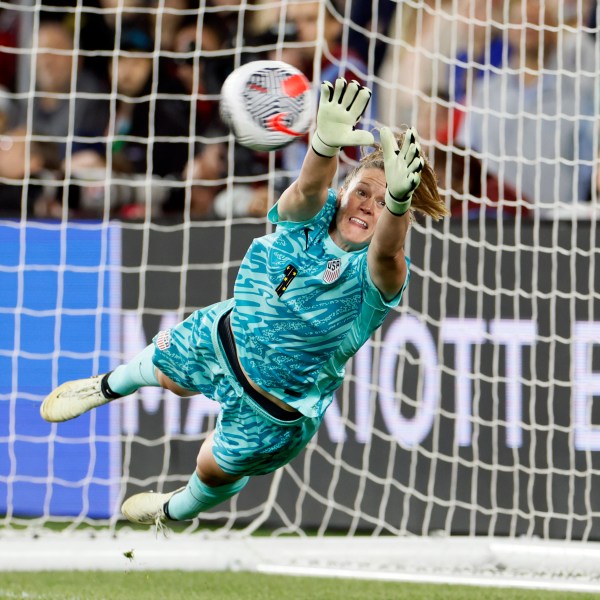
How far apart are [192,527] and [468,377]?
179cm

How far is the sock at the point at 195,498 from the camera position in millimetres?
5020

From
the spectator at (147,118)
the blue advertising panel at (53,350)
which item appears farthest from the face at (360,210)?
the spectator at (147,118)

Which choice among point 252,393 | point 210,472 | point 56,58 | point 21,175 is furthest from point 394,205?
point 56,58

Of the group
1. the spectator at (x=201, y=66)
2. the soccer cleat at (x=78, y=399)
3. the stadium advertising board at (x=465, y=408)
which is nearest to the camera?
the soccer cleat at (x=78, y=399)

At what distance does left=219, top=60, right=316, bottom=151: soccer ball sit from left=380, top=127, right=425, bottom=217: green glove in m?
0.57

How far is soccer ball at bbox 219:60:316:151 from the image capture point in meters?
4.29

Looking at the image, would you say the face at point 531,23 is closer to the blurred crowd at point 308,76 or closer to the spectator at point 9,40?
the blurred crowd at point 308,76

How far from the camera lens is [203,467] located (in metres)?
4.92

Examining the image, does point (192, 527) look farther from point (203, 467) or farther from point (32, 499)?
point (203, 467)

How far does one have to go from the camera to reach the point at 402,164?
12.4 ft

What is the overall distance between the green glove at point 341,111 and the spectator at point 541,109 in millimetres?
3687

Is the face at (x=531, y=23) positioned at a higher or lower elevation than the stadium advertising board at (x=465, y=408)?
higher

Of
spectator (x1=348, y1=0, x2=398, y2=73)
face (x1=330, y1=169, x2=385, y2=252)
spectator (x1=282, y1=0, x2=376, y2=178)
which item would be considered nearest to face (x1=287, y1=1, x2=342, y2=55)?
spectator (x1=282, y1=0, x2=376, y2=178)

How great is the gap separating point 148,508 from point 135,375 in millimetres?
602
